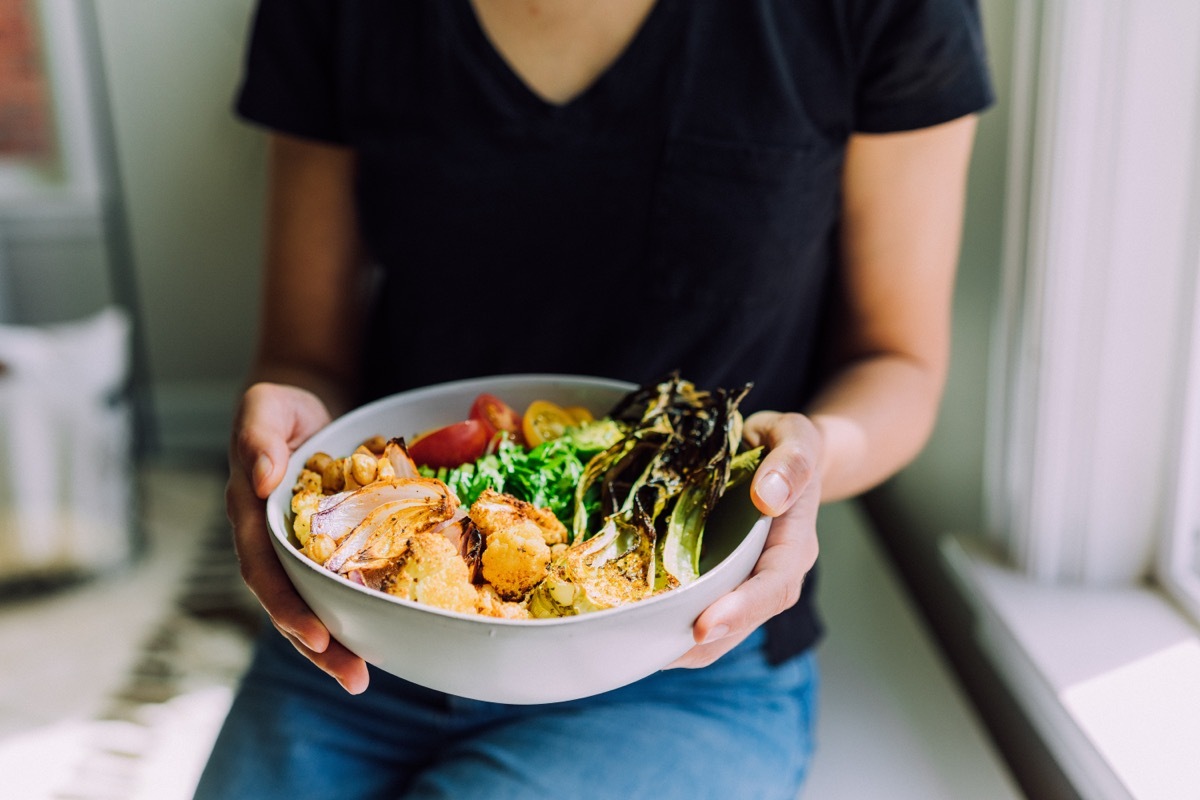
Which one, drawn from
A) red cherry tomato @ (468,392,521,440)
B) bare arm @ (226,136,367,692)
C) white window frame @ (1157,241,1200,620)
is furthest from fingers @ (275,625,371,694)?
white window frame @ (1157,241,1200,620)

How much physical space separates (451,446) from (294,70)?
47cm

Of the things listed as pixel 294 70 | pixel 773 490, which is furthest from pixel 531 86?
pixel 773 490

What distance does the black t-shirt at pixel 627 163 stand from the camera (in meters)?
0.85

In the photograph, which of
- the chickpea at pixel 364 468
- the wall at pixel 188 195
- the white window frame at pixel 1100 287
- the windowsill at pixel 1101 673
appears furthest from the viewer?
the wall at pixel 188 195

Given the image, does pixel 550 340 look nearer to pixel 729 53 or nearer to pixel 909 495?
pixel 729 53

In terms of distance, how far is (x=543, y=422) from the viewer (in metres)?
0.76

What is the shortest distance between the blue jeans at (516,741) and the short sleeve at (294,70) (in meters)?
0.51

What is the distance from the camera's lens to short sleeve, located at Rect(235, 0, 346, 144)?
95 centimetres

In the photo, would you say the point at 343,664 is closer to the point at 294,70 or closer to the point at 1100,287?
the point at 294,70

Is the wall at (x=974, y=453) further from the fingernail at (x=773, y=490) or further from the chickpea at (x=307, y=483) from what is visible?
the chickpea at (x=307, y=483)

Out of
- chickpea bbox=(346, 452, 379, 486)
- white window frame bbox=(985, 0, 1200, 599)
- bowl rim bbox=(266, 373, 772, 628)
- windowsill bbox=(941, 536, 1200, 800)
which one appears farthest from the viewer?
white window frame bbox=(985, 0, 1200, 599)

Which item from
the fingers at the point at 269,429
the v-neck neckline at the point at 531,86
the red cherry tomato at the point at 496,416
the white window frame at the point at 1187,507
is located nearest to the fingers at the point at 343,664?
the fingers at the point at 269,429

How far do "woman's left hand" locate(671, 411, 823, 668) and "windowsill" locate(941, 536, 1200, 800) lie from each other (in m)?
0.32

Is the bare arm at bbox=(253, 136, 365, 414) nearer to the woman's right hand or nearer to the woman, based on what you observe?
the woman
